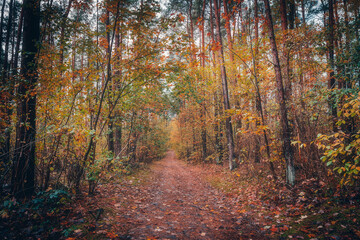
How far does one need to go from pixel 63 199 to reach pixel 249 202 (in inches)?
225

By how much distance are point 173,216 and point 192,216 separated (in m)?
0.58

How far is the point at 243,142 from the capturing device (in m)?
8.28

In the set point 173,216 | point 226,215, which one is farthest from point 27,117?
point 226,215

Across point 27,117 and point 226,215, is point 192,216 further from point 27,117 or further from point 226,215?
point 27,117

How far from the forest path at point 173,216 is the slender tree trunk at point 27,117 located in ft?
7.27

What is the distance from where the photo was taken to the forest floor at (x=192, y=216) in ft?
11.1

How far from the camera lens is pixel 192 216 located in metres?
4.78

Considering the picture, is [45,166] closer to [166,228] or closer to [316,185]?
[166,228]

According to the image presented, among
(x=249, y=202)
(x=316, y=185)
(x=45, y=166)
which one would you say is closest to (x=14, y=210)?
(x=45, y=166)

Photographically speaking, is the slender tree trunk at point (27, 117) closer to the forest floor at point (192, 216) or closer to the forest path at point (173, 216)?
the forest floor at point (192, 216)

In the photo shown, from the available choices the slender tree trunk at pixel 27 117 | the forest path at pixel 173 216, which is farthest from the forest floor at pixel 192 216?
the slender tree trunk at pixel 27 117

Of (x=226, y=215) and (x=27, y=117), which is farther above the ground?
(x=27, y=117)

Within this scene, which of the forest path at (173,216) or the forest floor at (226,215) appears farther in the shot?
the forest path at (173,216)

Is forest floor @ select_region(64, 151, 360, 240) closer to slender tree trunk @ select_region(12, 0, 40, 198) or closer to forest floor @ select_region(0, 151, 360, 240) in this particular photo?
forest floor @ select_region(0, 151, 360, 240)
